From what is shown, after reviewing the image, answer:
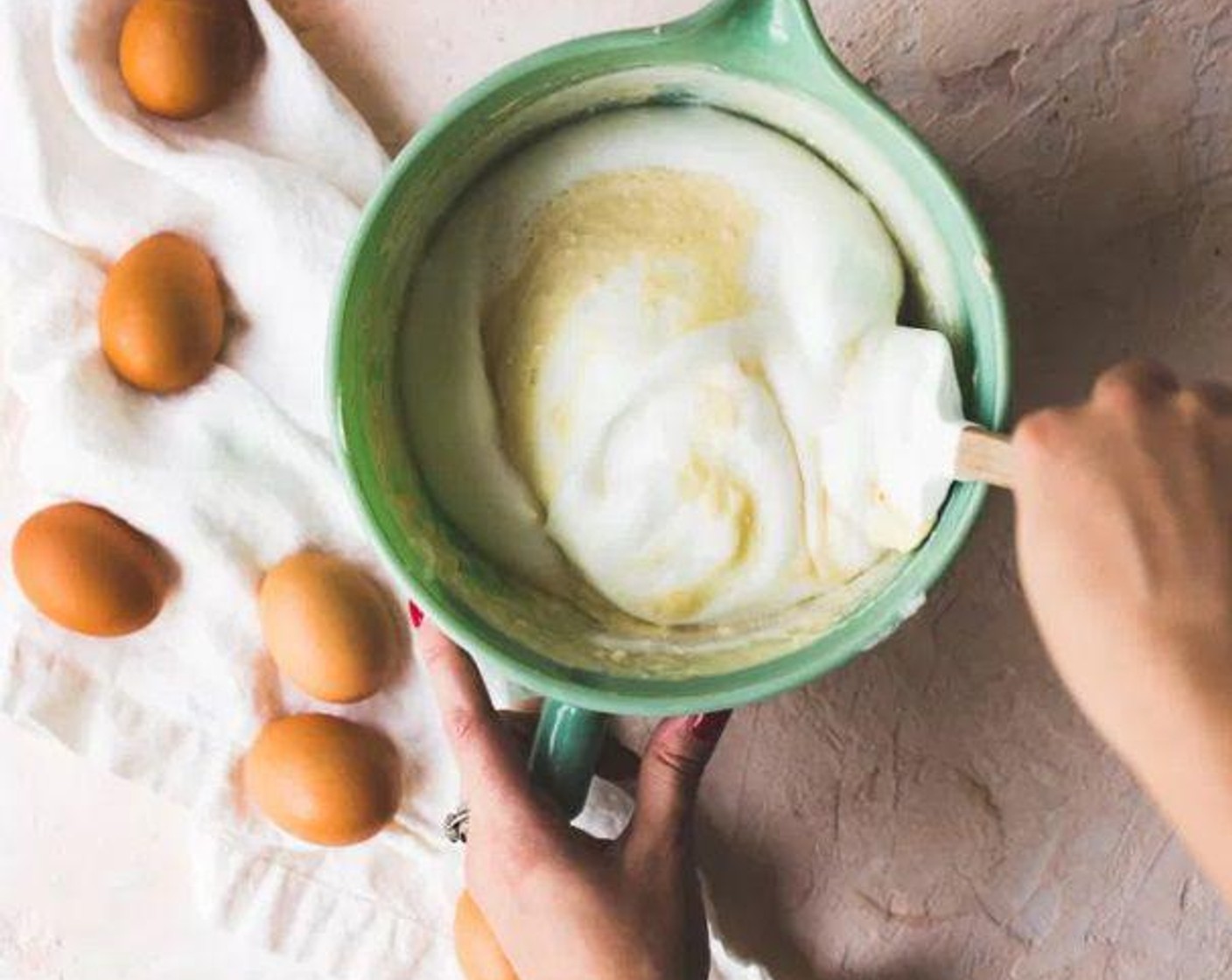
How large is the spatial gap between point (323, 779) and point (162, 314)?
226 mm

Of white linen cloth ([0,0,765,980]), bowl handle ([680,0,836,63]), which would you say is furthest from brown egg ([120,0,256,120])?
bowl handle ([680,0,836,63])

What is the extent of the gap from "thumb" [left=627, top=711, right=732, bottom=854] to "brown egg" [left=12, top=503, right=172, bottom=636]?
0.26 metres

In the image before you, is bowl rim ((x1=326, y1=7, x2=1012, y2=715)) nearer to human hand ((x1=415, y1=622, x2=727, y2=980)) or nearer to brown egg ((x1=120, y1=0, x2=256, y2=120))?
human hand ((x1=415, y1=622, x2=727, y2=980))

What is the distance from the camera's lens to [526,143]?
2.22 feet

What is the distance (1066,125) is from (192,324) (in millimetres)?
408

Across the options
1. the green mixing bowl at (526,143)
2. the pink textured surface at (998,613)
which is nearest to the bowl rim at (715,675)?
the green mixing bowl at (526,143)

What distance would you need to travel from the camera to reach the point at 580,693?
606 millimetres

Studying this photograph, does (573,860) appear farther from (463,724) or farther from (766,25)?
(766,25)

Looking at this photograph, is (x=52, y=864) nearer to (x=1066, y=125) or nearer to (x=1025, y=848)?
(x=1025, y=848)

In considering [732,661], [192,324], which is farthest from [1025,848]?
[192,324]

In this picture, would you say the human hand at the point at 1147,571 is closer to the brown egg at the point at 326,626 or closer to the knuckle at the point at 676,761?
the knuckle at the point at 676,761

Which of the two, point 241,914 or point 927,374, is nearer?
point 927,374

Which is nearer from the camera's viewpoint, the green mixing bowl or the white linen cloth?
the green mixing bowl

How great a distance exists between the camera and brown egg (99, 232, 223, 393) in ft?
2.40
